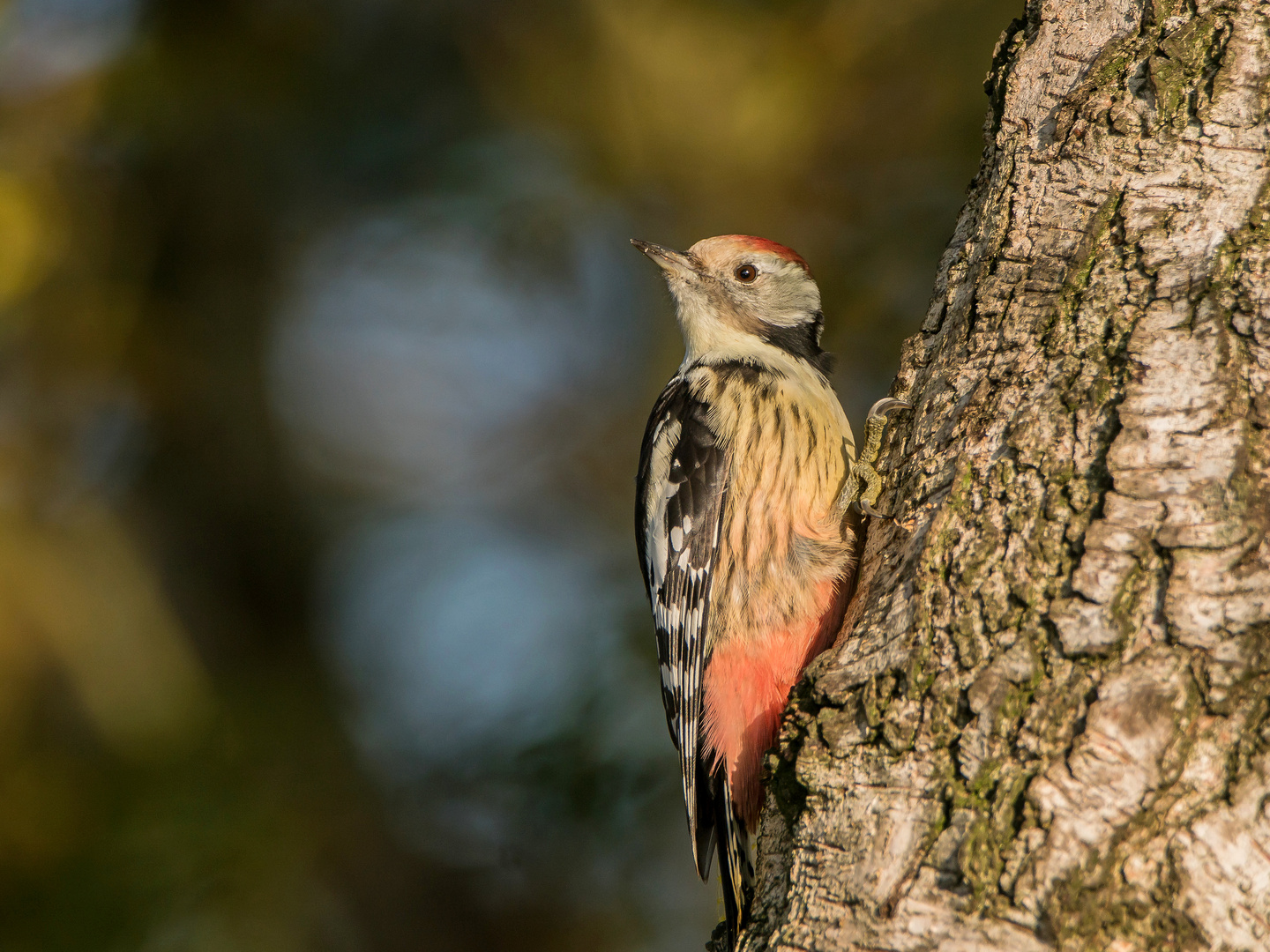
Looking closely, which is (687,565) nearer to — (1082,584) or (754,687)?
(754,687)

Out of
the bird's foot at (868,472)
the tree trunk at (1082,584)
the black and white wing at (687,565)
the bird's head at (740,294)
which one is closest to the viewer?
the tree trunk at (1082,584)

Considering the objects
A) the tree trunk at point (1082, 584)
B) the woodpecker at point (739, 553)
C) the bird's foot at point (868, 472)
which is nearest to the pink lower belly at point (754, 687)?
the woodpecker at point (739, 553)

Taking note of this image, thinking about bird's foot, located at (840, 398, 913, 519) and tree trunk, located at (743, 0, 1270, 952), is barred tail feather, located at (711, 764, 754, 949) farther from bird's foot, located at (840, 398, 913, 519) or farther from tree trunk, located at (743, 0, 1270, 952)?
bird's foot, located at (840, 398, 913, 519)

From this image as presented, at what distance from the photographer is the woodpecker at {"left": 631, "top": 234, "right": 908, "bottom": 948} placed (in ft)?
10.3

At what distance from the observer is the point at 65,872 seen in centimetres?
A: 483

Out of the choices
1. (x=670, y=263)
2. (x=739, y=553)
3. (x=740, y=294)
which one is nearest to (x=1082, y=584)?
(x=739, y=553)

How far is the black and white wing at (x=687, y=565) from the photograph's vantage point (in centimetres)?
341

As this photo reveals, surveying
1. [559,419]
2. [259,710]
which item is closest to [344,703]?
[259,710]

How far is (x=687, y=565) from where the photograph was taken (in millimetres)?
3465

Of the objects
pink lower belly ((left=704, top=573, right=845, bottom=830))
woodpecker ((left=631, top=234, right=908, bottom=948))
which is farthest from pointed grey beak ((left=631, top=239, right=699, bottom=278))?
pink lower belly ((left=704, top=573, right=845, bottom=830))

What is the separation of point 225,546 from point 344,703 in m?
1.33

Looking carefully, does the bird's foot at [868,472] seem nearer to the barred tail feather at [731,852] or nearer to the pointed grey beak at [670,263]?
the barred tail feather at [731,852]

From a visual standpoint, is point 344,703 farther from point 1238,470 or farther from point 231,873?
point 1238,470

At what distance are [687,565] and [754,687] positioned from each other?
47cm
